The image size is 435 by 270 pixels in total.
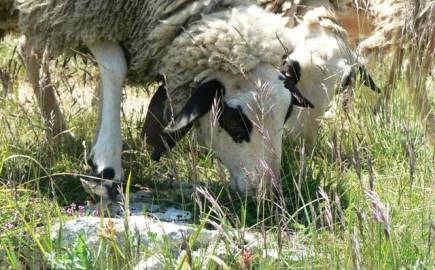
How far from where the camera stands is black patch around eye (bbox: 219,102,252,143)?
13.6ft

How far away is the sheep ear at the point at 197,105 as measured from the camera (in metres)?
4.12

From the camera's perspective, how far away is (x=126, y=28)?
4.44m

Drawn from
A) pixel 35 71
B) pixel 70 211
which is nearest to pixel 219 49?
pixel 70 211

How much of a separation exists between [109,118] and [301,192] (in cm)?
103

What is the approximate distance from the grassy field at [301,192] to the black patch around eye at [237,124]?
24cm

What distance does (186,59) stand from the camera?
4266 millimetres

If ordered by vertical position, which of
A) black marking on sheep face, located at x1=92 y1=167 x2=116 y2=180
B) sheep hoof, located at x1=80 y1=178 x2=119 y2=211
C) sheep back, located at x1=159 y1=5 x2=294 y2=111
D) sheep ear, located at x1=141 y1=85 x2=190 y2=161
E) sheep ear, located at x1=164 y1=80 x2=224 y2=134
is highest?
sheep back, located at x1=159 y1=5 x2=294 y2=111

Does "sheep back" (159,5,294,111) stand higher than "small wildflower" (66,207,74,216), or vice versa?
"sheep back" (159,5,294,111)

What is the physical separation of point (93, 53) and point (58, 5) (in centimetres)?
30

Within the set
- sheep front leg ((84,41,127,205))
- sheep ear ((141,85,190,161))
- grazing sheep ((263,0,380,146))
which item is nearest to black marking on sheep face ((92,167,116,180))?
sheep front leg ((84,41,127,205))

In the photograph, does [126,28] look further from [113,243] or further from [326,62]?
[113,243]

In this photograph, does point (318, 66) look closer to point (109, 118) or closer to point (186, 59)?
point (186, 59)

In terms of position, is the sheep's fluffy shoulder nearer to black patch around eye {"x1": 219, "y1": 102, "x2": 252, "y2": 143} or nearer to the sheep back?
the sheep back

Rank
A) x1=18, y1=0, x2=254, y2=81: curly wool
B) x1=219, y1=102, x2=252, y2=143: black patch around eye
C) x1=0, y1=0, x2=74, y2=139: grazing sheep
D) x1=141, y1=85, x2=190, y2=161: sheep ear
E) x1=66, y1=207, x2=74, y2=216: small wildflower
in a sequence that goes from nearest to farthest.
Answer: x1=66, y1=207, x2=74, y2=216: small wildflower
x1=219, y1=102, x2=252, y2=143: black patch around eye
x1=18, y1=0, x2=254, y2=81: curly wool
x1=141, y1=85, x2=190, y2=161: sheep ear
x1=0, y1=0, x2=74, y2=139: grazing sheep
